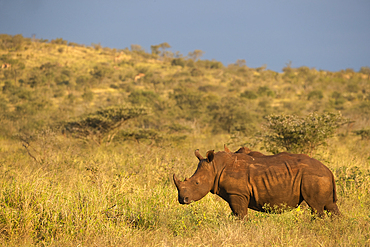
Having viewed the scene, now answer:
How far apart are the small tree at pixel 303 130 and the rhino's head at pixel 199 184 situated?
17.3 feet

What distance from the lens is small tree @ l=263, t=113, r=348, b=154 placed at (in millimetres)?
8758

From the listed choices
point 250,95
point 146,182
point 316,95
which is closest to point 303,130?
point 146,182

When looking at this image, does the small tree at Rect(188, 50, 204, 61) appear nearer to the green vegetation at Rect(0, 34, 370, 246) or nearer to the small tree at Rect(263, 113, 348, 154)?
the green vegetation at Rect(0, 34, 370, 246)

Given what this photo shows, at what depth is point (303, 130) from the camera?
8758 mm

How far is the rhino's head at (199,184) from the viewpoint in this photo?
12.7ft

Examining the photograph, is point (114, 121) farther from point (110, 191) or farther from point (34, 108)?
point (34, 108)

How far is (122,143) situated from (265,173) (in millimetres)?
9961

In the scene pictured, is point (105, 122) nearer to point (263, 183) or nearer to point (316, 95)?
point (263, 183)

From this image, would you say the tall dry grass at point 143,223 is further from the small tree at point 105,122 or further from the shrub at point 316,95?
the shrub at point 316,95

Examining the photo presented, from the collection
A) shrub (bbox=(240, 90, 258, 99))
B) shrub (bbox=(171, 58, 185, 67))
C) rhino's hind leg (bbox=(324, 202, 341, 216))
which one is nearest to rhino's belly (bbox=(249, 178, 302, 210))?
rhino's hind leg (bbox=(324, 202, 341, 216))

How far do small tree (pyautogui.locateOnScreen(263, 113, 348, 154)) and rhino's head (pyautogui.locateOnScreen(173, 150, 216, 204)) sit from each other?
5258 millimetres

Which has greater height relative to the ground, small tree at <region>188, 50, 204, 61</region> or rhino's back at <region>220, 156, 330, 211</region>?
small tree at <region>188, 50, 204, 61</region>

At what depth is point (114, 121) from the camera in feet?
45.8

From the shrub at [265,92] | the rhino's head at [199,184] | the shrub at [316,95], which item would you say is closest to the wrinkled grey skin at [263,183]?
the rhino's head at [199,184]
